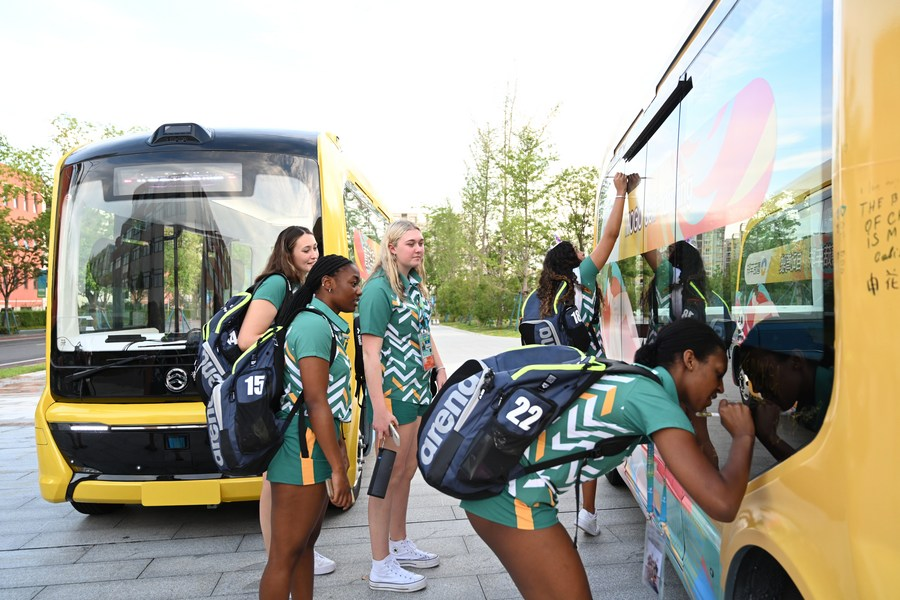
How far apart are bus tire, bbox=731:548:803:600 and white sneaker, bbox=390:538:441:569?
256cm

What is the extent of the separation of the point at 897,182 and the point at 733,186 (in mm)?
1071

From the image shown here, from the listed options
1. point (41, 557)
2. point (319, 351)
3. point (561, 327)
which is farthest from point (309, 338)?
point (41, 557)

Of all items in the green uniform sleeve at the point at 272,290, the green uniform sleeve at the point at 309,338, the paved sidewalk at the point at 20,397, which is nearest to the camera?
the green uniform sleeve at the point at 309,338

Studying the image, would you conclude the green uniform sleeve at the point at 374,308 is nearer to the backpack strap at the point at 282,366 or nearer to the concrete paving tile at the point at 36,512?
the backpack strap at the point at 282,366

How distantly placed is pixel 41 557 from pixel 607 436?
14.4 ft

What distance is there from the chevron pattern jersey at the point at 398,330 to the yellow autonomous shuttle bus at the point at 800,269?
142 centimetres

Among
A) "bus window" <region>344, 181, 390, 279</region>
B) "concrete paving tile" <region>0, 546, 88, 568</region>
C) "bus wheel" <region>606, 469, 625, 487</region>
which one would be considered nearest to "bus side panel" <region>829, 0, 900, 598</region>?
"bus window" <region>344, 181, 390, 279</region>

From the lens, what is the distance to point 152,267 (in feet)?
17.5

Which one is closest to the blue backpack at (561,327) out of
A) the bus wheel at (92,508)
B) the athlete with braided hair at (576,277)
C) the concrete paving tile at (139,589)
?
the athlete with braided hair at (576,277)

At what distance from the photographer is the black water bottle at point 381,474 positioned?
3.36 meters

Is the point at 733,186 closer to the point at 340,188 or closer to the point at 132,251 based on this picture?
the point at 340,188

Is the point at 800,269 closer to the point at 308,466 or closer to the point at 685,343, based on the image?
the point at 685,343

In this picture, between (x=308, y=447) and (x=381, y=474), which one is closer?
(x=308, y=447)

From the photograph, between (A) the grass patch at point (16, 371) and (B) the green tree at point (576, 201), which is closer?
(A) the grass patch at point (16, 371)
